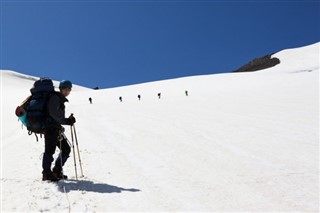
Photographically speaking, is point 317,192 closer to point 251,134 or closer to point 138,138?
point 251,134

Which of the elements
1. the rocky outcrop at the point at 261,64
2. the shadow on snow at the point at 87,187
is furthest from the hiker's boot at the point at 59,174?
the rocky outcrop at the point at 261,64

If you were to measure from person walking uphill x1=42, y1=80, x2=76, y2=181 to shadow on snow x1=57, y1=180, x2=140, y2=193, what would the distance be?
1.15 ft

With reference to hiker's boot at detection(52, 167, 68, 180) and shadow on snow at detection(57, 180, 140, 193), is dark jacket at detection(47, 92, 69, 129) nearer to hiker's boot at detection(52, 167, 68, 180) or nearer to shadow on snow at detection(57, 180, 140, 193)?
hiker's boot at detection(52, 167, 68, 180)

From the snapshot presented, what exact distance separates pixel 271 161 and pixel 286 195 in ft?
7.93

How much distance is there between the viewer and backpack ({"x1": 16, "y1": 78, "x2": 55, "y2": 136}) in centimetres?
619

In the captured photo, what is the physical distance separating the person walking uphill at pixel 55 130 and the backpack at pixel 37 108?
0.37 ft

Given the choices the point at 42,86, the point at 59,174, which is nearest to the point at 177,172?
the point at 59,174

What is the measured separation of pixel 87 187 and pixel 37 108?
166 centimetres

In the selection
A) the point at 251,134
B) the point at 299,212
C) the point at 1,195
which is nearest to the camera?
the point at 299,212

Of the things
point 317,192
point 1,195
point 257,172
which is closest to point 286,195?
point 317,192

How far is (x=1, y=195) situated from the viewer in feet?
18.5

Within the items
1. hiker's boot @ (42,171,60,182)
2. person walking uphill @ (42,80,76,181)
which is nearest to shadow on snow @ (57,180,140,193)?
hiker's boot @ (42,171,60,182)

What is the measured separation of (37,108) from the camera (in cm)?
619

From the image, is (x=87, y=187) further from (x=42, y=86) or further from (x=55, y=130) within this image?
(x=42, y=86)
